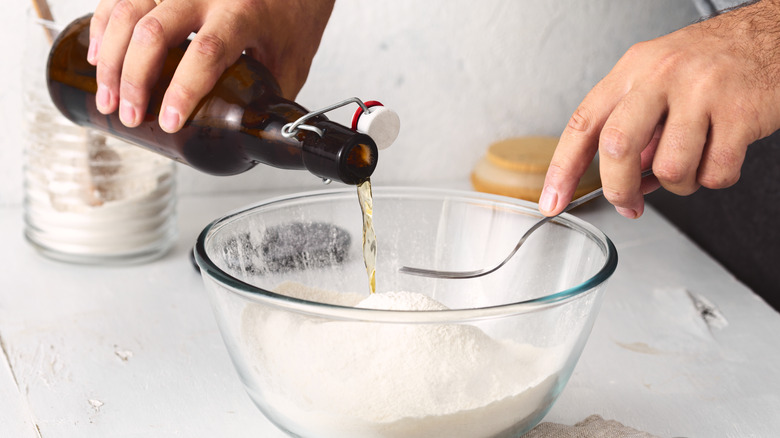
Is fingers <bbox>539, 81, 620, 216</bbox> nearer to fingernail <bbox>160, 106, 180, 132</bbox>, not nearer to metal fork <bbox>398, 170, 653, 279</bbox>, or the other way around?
metal fork <bbox>398, 170, 653, 279</bbox>

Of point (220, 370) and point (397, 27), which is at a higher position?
point (397, 27)

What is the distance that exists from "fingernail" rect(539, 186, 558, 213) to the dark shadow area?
0.68m

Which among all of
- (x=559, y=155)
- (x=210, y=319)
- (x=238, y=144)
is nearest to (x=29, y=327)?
(x=210, y=319)

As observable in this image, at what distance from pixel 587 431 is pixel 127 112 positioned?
49 centimetres

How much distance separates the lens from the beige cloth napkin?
585mm

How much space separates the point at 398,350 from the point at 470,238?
25cm

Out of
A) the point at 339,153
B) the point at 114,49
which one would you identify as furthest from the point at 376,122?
the point at 114,49

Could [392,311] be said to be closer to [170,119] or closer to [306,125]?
[306,125]

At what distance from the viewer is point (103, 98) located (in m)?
0.68

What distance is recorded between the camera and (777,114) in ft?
1.95

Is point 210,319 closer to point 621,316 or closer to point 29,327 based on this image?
point 29,327

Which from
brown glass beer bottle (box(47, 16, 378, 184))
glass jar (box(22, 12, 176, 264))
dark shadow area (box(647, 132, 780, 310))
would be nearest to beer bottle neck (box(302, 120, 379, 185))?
brown glass beer bottle (box(47, 16, 378, 184))

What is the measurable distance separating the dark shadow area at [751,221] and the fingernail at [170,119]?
901 millimetres

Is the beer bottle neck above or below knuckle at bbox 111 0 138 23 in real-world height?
below
